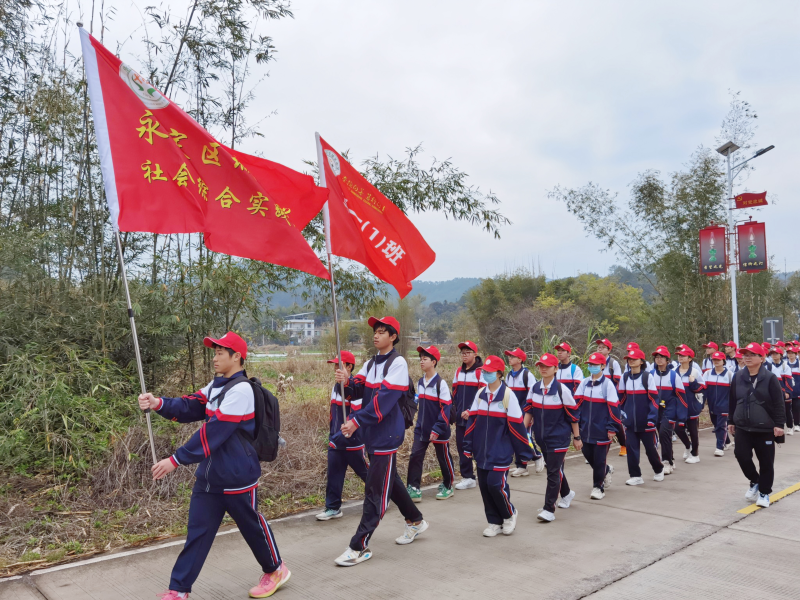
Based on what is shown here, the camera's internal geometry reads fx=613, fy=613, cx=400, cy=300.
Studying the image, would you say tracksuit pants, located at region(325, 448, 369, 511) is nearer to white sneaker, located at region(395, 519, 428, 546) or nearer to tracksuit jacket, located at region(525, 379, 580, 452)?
white sneaker, located at region(395, 519, 428, 546)

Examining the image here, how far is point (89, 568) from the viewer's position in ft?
15.6

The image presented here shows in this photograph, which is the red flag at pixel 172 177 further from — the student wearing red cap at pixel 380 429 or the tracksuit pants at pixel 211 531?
the tracksuit pants at pixel 211 531

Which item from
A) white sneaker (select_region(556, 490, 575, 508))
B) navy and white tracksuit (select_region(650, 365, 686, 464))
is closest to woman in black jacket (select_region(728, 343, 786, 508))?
navy and white tracksuit (select_region(650, 365, 686, 464))

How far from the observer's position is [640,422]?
26.4 feet

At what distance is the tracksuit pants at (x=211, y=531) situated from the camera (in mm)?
3934

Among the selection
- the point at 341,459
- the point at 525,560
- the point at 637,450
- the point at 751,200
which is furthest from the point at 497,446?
the point at 751,200

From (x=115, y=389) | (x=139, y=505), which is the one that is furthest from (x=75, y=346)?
(x=139, y=505)

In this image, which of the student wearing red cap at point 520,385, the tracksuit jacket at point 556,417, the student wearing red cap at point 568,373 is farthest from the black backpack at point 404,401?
the student wearing red cap at point 568,373

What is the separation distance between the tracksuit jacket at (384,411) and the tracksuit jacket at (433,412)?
2123 mm

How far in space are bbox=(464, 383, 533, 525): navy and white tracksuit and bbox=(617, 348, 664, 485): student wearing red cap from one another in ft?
9.51

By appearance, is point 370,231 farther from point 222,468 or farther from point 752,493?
point 752,493

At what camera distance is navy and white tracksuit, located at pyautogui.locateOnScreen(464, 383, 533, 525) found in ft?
18.4

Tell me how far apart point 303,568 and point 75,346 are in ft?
14.0

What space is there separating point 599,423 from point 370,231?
3646 mm
